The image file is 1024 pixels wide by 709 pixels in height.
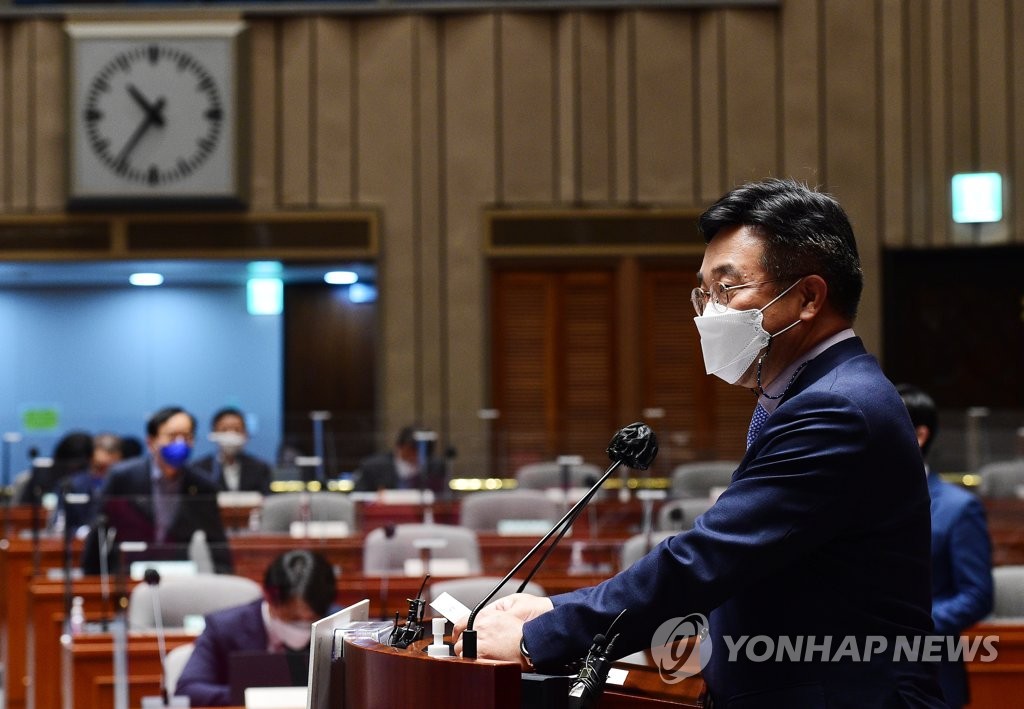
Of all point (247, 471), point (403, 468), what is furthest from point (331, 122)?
point (247, 471)

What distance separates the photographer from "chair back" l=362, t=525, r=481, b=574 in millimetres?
5984

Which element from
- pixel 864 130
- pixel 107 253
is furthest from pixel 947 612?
pixel 107 253

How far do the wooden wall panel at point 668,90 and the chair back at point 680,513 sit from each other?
405 centimetres

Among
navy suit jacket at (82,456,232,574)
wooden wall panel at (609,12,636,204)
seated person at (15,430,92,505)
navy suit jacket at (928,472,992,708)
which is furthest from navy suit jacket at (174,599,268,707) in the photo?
wooden wall panel at (609,12,636,204)

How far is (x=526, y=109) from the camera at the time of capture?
10.2m

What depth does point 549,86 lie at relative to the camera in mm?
10211

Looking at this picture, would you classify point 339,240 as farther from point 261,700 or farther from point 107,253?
point 261,700

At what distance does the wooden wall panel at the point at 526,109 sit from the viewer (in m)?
10.2

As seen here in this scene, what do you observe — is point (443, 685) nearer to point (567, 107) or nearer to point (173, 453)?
point (173, 453)

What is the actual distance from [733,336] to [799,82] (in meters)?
8.85

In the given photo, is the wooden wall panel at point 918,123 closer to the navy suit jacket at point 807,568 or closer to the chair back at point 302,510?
the chair back at point 302,510

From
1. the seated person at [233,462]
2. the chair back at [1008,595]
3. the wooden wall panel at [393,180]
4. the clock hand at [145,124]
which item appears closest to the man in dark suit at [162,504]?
the seated person at [233,462]

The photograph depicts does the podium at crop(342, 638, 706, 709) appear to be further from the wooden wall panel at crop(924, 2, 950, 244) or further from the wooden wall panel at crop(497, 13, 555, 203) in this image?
the wooden wall panel at crop(924, 2, 950, 244)

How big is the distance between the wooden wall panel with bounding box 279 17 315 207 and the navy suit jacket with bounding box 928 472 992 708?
23.3 feet
